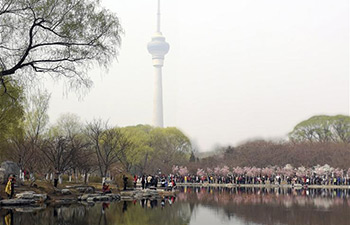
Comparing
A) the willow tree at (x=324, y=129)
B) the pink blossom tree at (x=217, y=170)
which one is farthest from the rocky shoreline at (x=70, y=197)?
the willow tree at (x=324, y=129)

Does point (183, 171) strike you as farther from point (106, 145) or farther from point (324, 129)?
point (324, 129)

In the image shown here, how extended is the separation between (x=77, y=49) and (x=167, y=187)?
97.6 feet

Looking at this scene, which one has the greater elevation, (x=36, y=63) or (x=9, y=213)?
(x=36, y=63)

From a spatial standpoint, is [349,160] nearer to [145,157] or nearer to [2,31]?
[145,157]

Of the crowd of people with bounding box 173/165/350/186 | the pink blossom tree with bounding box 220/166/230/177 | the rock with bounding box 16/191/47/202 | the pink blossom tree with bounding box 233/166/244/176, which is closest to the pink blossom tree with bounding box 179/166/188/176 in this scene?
the crowd of people with bounding box 173/165/350/186

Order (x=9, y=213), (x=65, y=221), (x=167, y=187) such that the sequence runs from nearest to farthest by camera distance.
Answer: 1. (x=65, y=221)
2. (x=9, y=213)
3. (x=167, y=187)

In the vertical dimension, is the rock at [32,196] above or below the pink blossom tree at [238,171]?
below

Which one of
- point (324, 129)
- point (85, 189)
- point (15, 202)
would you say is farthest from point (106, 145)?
point (324, 129)

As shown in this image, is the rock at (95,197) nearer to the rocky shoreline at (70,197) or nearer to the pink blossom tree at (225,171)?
the rocky shoreline at (70,197)

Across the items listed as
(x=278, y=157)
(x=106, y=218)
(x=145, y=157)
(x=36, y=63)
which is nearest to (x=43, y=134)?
(x=145, y=157)

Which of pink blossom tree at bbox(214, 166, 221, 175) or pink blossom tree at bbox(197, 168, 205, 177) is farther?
pink blossom tree at bbox(197, 168, 205, 177)

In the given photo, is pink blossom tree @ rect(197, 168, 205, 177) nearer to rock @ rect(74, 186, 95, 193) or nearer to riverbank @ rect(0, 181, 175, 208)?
riverbank @ rect(0, 181, 175, 208)

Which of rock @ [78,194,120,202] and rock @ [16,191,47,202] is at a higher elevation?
rock @ [16,191,47,202]

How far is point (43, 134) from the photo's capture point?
6059 centimetres
